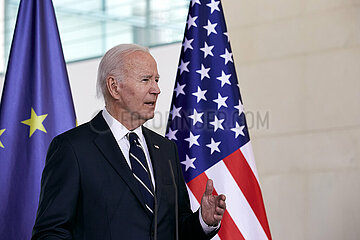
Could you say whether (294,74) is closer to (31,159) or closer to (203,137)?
(203,137)

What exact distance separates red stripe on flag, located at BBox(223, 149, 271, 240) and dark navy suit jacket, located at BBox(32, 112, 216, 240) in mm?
1057

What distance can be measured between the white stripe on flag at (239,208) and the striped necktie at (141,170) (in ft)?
3.53

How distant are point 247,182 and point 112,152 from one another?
1241mm

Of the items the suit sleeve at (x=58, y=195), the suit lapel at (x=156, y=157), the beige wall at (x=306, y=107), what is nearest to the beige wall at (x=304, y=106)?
the beige wall at (x=306, y=107)

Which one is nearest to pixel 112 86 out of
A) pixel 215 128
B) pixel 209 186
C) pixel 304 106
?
pixel 209 186

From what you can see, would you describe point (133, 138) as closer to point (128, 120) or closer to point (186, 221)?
point (128, 120)

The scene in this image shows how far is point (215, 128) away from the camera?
340 cm

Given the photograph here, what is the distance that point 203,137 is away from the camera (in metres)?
3.41

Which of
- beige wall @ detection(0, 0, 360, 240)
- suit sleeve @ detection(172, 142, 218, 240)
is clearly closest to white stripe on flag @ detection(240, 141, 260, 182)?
beige wall @ detection(0, 0, 360, 240)

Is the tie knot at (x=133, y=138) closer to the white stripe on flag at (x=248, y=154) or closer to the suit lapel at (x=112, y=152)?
the suit lapel at (x=112, y=152)

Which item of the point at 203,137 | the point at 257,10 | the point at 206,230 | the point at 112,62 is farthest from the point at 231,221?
the point at 257,10

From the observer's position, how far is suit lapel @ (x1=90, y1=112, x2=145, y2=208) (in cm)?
222

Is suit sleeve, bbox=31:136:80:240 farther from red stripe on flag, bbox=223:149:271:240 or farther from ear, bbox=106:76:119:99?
red stripe on flag, bbox=223:149:271:240

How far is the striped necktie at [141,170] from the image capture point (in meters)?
2.25
